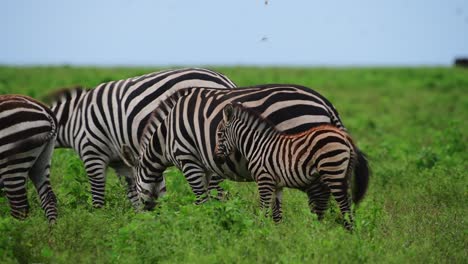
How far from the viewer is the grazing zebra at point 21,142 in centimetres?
750

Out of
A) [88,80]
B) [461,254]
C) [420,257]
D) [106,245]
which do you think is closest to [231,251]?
[106,245]

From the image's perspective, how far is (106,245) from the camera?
257 inches

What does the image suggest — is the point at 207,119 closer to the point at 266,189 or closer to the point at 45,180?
the point at 266,189

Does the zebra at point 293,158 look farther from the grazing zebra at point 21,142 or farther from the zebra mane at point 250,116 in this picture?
the grazing zebra at point 21,142

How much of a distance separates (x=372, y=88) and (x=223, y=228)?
23.0 meters

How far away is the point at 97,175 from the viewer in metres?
9.16

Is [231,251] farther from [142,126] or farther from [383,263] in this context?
[142,126]

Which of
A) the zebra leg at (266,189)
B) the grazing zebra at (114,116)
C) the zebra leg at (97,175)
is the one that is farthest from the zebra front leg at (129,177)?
the zebra leg at (266,189)

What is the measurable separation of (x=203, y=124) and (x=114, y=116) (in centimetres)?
169

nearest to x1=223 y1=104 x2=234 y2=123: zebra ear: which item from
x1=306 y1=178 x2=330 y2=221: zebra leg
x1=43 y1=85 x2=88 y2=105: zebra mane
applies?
x1=306 y1=178 x2=330 y2=221: zebra leg

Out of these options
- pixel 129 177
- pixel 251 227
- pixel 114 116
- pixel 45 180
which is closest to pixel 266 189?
pixel 251 227

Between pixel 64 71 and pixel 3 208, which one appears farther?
pixel 64 71

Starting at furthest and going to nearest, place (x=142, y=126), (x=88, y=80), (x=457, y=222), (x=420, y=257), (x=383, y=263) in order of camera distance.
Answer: (x=88, y=80) → (x=142, y=126) → (x=457, y=222) → (x=420, y=257) → (x=383, y=263)

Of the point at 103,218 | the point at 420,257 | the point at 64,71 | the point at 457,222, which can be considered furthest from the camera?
the point at 64,71
